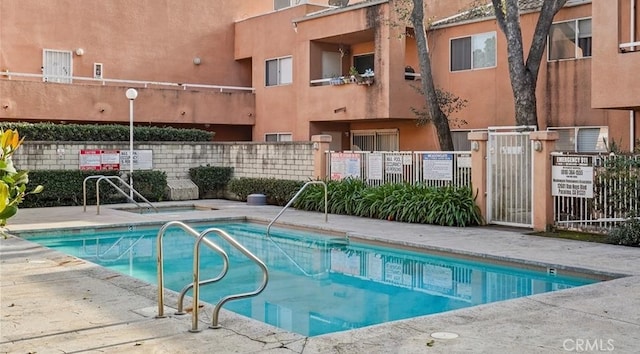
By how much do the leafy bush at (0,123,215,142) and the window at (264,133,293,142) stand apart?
11.6 ft

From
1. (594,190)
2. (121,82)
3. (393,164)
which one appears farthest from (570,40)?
(121,82)

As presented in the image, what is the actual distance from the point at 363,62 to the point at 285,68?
11.0 ft

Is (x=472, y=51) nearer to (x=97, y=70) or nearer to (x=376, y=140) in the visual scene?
(x=376, y=140)

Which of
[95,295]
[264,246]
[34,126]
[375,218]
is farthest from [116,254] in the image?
[34,126]

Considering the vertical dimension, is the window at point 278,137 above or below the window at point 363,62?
below

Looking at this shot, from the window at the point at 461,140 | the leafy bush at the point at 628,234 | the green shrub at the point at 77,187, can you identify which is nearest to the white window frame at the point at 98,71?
the green shrub at the point at 77,187

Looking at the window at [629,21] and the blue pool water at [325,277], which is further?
the window at [629,21]

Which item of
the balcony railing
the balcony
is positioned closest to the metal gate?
the balcony

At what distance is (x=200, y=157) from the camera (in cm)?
2502

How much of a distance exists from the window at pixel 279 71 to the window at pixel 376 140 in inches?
141

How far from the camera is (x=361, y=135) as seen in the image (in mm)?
26266

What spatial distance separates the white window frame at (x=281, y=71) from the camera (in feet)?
89.7

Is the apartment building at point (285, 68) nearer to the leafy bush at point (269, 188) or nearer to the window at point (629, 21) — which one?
the window at point (629, 21)

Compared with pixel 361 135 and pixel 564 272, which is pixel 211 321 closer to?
pixel 564 272
